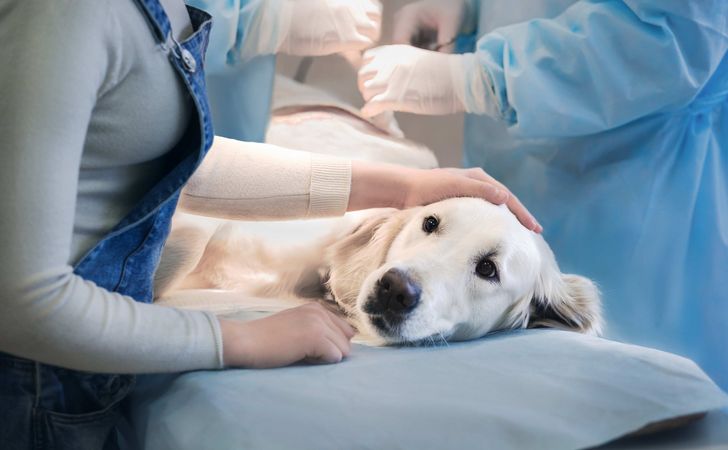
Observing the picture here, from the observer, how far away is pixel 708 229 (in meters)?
0.95

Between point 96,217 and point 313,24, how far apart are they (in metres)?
0.65

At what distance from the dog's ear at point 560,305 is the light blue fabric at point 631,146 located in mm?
26

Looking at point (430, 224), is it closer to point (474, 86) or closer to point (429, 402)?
point (474, 86)

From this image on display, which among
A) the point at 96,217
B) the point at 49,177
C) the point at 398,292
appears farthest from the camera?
the point at 398,292

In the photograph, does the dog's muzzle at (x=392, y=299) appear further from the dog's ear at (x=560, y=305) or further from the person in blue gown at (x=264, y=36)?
the person in blue gown at (x=264, y=36)

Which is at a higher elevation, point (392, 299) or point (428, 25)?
point (428, 25)

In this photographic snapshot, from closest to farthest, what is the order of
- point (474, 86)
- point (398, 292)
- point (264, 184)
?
point (398, 292), point (264, 184), point (474, 86)

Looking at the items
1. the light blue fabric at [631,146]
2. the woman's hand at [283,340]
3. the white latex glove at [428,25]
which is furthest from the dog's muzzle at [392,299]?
the white latex glove at [428,25]

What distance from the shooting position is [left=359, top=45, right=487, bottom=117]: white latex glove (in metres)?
1.17

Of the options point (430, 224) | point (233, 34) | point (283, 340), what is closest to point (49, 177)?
point (283, 340)

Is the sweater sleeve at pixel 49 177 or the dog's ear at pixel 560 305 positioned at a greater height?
the sweater sleeve at pixel 49 177

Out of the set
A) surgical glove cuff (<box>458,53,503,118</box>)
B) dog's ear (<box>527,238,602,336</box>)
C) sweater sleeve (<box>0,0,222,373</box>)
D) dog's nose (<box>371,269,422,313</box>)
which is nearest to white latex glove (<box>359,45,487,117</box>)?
surgical glove cuff (<box>458,53,503,118</box>)

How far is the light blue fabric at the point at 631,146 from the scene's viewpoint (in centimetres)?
94

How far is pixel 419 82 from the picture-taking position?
3.92 feet
